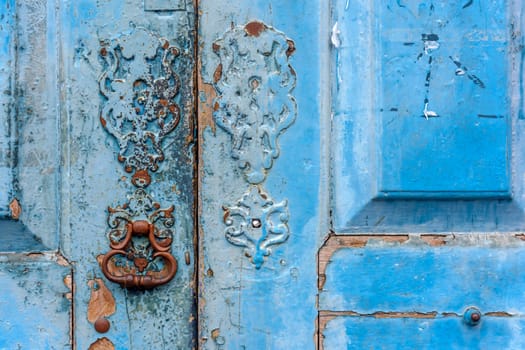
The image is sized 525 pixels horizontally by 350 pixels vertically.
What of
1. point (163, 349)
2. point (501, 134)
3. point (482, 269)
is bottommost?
point (163, 349)

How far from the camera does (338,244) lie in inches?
44.4

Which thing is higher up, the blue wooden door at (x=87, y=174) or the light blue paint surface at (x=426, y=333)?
the blue wooden door at (x=87, y=174)

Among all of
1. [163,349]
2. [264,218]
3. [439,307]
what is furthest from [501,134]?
[163,349]

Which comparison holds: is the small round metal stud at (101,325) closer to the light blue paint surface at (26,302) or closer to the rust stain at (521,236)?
the light blue paint surface at (26,302)


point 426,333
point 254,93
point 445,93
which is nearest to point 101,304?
point 254,93

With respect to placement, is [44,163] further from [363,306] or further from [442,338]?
[442,338]

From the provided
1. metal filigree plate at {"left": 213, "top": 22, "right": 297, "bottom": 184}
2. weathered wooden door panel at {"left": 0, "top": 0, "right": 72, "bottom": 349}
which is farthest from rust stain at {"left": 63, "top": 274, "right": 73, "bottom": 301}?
metal filigree plate at {"left": 213, "top": 22, "right": 297, "bottom": 184}

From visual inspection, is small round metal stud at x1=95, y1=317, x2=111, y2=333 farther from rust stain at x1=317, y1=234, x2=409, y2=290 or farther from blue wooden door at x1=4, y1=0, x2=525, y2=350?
rust stain at x1=317, y1=234, x2=409, y2=290

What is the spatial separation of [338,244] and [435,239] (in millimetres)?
167

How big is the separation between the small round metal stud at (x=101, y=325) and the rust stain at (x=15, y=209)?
8.9 inches

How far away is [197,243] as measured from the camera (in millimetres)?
1126

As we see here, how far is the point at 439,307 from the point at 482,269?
0.32ft

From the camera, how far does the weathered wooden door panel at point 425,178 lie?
1.11 metres

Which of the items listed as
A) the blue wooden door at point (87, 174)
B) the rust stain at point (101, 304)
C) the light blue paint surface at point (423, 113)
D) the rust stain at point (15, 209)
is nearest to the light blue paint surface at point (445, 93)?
the light blue paint surface at point (423, 113)
